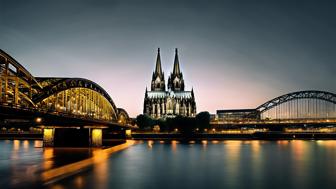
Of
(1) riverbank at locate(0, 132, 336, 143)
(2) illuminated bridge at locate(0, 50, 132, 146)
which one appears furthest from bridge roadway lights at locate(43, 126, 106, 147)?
(1) riverbank at locate(0, 132, 336, 143)

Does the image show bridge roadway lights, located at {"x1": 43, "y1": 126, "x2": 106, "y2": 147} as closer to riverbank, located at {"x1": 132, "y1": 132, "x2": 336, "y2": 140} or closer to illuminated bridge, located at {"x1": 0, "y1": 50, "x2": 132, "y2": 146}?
illuminated bridge, located at {"x1": 0, "y1": 50, "x2": 132, "y2": 146}

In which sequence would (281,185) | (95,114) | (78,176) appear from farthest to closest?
(95,114), (78,176), (281,185)

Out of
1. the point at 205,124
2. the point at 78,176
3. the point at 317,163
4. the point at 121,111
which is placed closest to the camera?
the point at 78,176

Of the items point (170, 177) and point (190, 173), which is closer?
point (170, 177)

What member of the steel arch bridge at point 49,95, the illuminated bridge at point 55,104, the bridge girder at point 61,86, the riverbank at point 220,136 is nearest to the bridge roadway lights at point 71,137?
the illuminated bridge at point 55,104

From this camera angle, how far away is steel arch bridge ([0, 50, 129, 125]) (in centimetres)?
4297

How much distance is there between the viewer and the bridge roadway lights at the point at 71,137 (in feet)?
255

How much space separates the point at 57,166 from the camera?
42406 millimetres

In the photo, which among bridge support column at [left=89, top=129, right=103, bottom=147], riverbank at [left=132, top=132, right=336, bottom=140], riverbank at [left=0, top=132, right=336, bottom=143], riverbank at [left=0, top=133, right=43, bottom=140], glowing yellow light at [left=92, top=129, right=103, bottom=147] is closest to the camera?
bridge support column at [left=89, top=129, right=103, bottom=147]

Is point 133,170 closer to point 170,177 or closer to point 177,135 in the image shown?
point 170,177

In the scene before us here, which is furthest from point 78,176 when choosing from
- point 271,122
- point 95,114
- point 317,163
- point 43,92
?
point 271,122

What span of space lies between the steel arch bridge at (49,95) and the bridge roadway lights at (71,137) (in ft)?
15.9

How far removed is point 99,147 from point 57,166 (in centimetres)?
3673

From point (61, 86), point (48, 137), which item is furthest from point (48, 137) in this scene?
point (61, 86)
